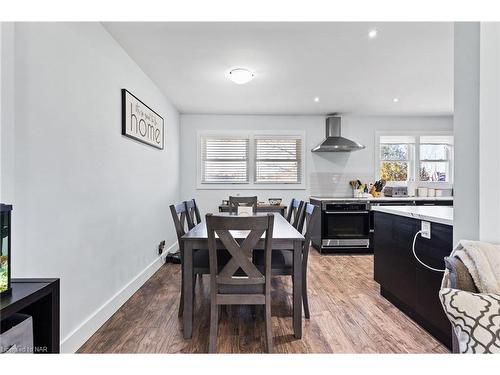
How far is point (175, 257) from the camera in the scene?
148 inches

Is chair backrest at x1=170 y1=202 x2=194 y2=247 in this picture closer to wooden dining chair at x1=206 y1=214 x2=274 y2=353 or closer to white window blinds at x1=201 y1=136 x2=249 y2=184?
wooden dining chair at x1=206 y1=214 x2=274 y2=353

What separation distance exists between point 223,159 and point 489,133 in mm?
4084

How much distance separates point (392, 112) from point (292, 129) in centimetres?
178

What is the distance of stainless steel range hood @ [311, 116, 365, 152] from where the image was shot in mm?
4520

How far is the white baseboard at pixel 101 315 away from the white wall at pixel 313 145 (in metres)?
2.06

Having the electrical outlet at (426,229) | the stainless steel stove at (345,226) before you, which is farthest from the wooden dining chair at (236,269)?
the stainless steel stove at (345,226)

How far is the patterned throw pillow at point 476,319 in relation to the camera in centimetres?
78

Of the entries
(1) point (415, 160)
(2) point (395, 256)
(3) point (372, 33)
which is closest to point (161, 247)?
(2) point (395, 256)

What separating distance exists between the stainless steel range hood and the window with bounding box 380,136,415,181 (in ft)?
2.65

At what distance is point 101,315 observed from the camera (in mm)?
2080

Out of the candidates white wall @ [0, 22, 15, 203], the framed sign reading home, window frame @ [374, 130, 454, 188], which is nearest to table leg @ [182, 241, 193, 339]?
white wall @ [0, 22, 15, 203]

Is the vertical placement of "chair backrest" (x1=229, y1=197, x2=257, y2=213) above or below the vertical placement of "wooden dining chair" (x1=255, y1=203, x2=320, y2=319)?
above

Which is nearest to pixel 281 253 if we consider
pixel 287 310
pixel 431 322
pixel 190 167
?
pixel 287 310
